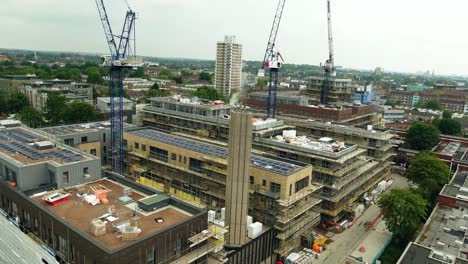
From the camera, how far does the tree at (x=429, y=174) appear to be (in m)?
67.9

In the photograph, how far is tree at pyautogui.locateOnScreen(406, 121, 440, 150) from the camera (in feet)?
328

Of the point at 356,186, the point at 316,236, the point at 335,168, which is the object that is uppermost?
the point at 335,168

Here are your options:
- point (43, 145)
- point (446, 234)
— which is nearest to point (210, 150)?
point (43, 145)

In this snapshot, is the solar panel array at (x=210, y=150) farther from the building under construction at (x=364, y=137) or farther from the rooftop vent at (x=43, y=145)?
the building under construction at (x=364, y=137)

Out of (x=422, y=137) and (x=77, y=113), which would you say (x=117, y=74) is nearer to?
(x=77, y=113)

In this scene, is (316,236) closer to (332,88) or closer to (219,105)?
(219,105)

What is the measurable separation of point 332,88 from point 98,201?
109081 millimetres

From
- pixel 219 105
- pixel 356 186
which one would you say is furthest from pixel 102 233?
pixel 219 105

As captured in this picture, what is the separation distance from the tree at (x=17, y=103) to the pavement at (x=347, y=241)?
118 m

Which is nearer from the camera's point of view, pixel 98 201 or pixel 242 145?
pixel 98 201

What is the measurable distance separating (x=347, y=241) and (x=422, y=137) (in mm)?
59688

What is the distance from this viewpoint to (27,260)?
28.8 m

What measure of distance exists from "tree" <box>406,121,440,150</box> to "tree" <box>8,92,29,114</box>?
424ft

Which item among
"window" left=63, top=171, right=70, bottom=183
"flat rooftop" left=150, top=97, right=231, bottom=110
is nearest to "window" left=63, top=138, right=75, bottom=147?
"window" left=63, top=171, right=70, bottom=183
